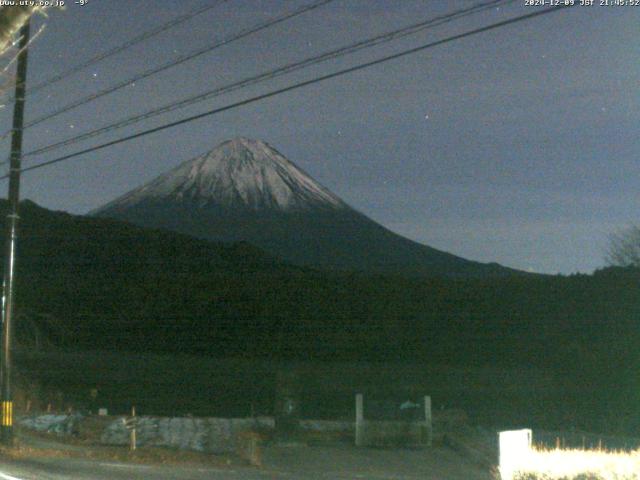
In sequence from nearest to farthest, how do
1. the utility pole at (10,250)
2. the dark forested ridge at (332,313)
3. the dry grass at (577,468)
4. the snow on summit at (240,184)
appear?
the dry grass at (577,468), the utility pole at (10,250), the dark forested ridge at (332,313), the snow on summit at (240,184)

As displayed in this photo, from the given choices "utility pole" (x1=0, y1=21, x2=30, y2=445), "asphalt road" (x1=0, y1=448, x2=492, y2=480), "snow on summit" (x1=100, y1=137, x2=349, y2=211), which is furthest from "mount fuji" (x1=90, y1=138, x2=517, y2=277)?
"utility pole" (x1=0, y1=21, x2=30, y2=445)

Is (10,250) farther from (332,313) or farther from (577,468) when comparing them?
(332,313)

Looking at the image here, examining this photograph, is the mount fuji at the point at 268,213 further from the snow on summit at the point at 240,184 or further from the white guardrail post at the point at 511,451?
the white guardrail post at the point at 511,451

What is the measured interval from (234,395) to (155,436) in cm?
1569

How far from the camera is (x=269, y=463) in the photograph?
1747cm

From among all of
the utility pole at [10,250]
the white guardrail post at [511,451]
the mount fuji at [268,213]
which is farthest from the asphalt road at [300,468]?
the mount fuji at [268,213]

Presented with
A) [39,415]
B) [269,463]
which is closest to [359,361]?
[39,415]

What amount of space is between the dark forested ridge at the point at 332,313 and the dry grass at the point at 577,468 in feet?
93.9

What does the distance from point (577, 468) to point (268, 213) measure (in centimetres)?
13439

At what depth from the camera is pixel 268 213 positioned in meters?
145

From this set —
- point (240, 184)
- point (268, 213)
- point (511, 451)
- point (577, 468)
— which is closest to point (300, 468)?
point (511, 451)

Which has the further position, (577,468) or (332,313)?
(332,313)

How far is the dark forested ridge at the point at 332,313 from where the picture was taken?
45.3 m

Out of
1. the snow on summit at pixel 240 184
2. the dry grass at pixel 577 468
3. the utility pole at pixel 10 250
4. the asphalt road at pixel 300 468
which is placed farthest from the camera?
the snow on summit at pixel 240 184
